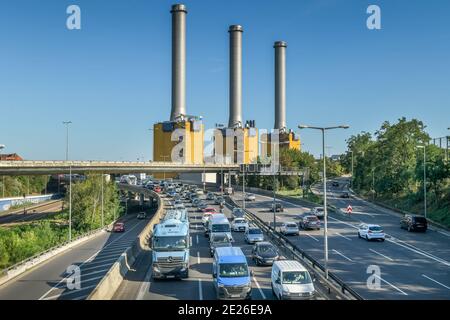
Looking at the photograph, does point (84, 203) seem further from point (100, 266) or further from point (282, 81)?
point (282, 81)

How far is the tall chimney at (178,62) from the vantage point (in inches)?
6014

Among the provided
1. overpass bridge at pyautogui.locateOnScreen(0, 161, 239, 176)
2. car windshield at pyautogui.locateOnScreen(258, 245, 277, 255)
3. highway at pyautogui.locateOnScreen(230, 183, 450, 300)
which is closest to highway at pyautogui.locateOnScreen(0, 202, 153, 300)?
car windshield at pyautogui.locateOnScreen(258, 245, 277, 255)

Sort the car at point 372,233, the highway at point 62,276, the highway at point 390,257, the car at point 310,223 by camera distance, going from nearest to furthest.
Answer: the highway at point 390,257
the highway at point 62,276
the car at point 372,233
the car at point 310,223

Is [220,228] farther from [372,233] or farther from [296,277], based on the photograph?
[296,277]

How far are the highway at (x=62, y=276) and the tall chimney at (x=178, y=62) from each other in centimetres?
10489

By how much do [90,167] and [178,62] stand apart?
66.3 m

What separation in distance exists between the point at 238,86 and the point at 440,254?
129 metres

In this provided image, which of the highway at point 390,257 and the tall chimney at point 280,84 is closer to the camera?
the highway at point 390,257

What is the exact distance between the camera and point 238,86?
161500 millimetres

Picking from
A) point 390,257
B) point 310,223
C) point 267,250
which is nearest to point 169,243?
point 267,250

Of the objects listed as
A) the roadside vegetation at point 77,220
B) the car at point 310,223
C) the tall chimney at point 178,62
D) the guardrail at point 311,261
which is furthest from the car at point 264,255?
the tall chimney at point 178,62

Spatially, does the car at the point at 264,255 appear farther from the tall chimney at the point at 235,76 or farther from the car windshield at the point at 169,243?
the tall chimney at the point at 235,76

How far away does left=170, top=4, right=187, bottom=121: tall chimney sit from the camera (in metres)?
153
